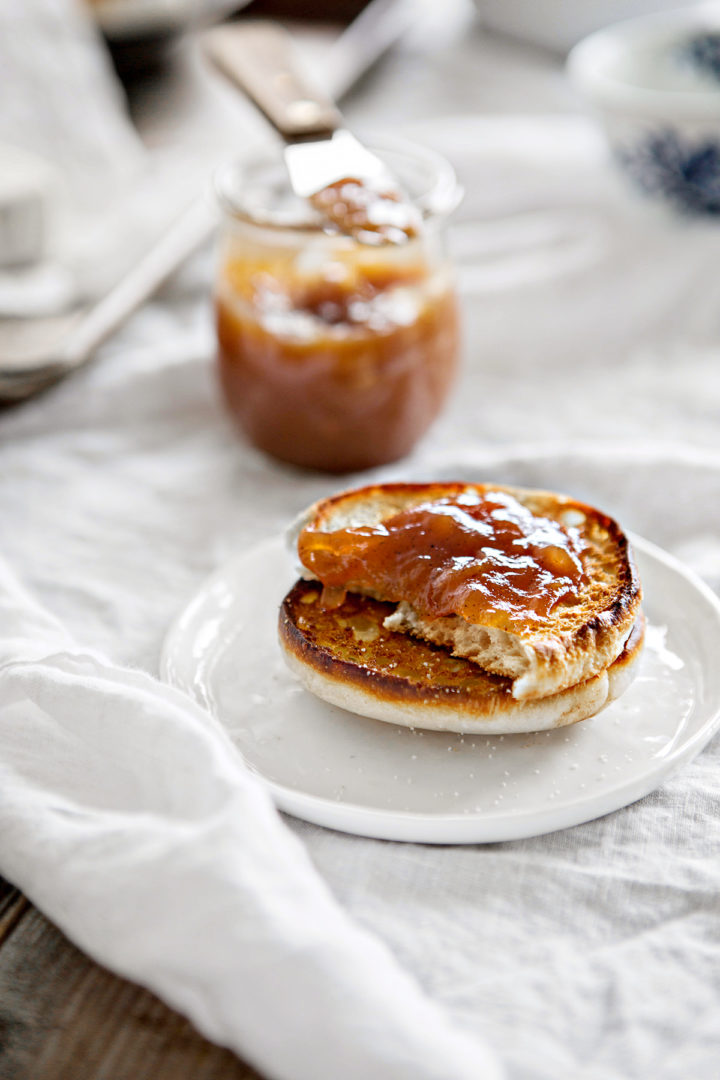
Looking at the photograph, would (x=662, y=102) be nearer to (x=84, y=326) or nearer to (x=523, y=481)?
(x=523, y=481)

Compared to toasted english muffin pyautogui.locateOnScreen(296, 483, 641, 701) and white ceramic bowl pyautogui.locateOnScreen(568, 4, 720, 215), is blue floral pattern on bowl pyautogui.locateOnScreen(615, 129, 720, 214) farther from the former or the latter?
toasted english muffin pyautogui.locateOnScreen(296, 483, 641, 701)

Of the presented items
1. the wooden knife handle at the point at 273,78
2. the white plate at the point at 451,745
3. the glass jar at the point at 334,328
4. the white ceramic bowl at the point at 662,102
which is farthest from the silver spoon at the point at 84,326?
the white ceramic bowl at the point at 662,102

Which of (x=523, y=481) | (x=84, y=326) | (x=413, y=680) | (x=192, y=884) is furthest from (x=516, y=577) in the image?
(x=84, y=326)

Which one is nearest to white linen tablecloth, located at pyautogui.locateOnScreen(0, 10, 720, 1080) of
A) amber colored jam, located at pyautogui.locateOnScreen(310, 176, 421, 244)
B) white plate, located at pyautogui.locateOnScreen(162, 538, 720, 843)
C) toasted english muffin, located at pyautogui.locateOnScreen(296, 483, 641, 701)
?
white plate, located at pyautogui.locateOnScreen(162, 538, 720, 843)

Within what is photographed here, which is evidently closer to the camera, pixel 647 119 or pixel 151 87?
pixel 647 119

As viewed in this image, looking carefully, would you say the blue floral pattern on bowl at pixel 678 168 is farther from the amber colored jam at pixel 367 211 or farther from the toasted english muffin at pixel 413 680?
the toasted english muffin at pixel 413 680

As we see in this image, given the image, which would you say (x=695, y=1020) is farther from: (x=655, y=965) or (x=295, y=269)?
(x=295, y=269)

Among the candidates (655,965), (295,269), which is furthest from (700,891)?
(295,269)
